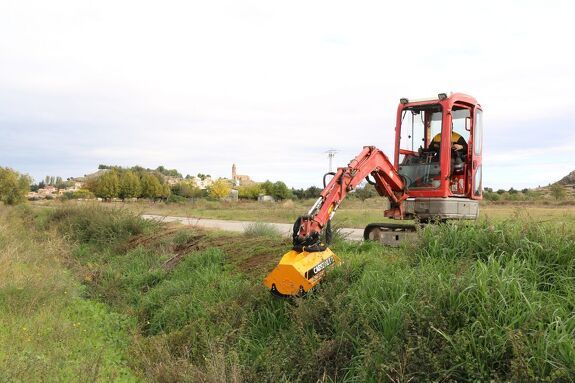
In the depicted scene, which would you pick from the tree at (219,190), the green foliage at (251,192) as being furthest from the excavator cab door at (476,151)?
the green foliage at (251,192)

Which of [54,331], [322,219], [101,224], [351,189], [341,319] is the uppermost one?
[351,189]

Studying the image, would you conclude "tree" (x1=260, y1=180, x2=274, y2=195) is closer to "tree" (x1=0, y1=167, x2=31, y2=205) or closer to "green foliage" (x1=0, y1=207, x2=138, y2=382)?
"tree" (x1=0, y1=167, x2=31, y2=205)

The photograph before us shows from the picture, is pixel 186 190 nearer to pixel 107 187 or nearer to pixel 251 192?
pixel 251 192

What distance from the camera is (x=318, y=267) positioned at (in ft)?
20.8

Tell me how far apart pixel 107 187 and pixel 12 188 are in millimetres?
24835

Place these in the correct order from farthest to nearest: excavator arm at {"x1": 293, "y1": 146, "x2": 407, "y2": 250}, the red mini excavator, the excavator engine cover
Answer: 1. the red mini excavator
2. excavator arm at {"x1": 293, "y1": 146, "x2": 407, "y2": 250}
3. the excavator engine cover

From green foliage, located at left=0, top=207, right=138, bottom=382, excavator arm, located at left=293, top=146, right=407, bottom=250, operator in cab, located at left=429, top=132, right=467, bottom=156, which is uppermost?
operator in cab, located at left=429, top=132, right=467, bottom=156

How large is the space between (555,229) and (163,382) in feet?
16.7

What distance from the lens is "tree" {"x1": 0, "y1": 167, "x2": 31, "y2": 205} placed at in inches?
1416

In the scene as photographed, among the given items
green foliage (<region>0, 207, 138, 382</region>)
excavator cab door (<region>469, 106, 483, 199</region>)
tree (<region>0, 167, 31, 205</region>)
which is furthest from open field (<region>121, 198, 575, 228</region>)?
tree (<region>0, 167, 31, 205</region>)

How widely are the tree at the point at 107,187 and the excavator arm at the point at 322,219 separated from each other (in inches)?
2207

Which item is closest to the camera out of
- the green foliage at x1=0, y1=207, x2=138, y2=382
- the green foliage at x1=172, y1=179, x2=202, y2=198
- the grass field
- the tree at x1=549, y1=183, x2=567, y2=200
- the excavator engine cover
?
the grass field

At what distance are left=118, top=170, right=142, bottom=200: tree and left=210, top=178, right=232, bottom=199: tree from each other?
13.1 meters

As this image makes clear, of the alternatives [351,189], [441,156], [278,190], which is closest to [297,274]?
[351,189]
